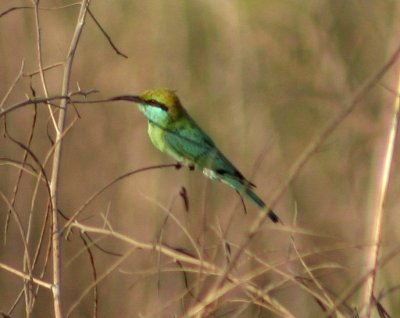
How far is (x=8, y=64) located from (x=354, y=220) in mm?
2283

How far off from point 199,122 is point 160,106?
9.88 ft

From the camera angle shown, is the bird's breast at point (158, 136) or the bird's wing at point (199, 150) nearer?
the bird's wing at point (199, 150)

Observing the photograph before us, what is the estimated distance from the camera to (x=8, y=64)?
22.0ft

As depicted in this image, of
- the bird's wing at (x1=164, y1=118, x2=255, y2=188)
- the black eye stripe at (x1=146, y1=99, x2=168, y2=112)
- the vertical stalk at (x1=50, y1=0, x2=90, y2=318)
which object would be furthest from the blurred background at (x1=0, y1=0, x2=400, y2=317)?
the vertical stalk at (x1=50, y1=0, x2=90, y2=318)

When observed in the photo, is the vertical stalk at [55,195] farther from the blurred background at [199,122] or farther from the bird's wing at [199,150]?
the blurred background at [199,122]

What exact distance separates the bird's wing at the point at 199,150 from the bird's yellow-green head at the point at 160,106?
2.5 inches

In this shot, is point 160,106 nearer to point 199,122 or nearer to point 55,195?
point 55,195

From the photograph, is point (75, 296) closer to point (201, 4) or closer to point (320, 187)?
point (320, 187)

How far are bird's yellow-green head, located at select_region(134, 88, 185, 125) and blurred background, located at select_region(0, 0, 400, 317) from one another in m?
1.66

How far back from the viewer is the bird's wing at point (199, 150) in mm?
4414

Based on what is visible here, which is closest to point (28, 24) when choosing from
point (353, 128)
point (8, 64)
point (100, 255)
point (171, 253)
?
point (8, 64)

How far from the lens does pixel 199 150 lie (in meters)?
4.59

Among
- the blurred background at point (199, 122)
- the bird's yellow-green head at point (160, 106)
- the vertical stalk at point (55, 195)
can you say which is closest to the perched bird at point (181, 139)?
the bird's yellow-green head at point (160, 106)

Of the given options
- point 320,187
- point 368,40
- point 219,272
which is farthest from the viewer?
point 368,40
